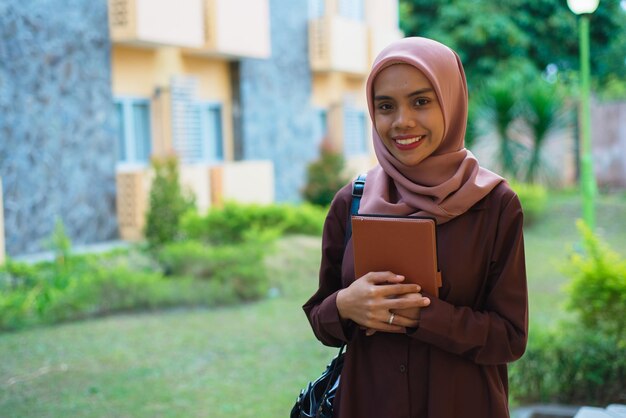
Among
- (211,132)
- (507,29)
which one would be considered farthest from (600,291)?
(507,29)

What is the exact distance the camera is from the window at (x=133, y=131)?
13048mm

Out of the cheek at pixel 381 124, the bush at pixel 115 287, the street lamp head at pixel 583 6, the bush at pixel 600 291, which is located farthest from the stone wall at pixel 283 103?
the cheek at pixel 381 124

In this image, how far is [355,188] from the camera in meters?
2.11

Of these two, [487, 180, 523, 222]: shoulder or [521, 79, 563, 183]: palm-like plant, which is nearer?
[487, 180, 523, 222]: shoulder

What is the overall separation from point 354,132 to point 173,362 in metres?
14.9

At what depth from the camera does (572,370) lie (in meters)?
4.55

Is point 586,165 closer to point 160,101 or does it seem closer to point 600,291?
point 600,291

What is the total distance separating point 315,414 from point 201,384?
3401mm

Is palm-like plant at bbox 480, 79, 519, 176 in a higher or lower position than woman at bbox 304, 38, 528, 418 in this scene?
higher

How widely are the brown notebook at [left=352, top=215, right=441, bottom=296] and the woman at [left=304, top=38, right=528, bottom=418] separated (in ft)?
0.10

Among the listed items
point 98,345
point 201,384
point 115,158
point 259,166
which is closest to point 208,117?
point 259,166

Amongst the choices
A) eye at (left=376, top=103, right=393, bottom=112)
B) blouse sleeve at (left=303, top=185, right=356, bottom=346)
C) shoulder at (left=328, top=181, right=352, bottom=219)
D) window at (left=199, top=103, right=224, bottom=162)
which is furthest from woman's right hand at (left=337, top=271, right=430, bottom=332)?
window at (left=199, top=103, right=224, bottom=162)

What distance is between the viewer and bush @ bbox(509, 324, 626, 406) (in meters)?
4.46

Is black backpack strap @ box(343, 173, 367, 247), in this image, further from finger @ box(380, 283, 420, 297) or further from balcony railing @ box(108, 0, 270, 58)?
balcony railing @ box(108, 0, 270, 58)
